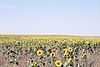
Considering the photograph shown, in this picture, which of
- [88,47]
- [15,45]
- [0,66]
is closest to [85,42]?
[88,47]

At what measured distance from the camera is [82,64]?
7707mm

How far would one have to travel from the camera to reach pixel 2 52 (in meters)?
16.3

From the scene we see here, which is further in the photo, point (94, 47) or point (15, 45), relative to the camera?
point (94, 47)

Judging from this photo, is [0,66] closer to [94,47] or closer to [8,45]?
[8,45]

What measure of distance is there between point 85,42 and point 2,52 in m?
7.59

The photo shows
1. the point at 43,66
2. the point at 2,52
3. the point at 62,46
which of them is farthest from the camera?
the point at 62,46

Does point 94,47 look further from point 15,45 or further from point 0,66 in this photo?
point 0,66

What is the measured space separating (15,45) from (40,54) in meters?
12.1

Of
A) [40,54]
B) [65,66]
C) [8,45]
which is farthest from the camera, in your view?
[8,45]

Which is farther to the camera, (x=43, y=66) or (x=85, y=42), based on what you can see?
(x=85, y=42)

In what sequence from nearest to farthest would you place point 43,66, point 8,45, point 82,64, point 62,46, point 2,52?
point 43,66, point 82,64, point 2,52, point 8,45, point 62,46

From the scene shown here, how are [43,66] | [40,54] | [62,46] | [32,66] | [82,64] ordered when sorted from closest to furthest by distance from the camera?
[32,66] < [43,66] < [40,54] < [82,64] < [62,46]

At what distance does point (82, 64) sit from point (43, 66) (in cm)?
135

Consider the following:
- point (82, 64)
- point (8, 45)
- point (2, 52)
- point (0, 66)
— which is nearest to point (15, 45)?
point (8, 45)
